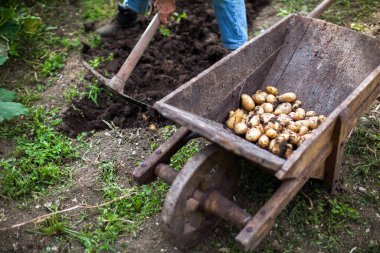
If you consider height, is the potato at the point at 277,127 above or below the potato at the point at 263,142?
above

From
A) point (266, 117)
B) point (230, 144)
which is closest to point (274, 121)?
point (266, 117)

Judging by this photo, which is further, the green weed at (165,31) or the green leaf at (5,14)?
the green weed at (165,31)

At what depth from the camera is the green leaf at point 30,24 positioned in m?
4.31

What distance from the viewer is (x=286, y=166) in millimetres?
2146

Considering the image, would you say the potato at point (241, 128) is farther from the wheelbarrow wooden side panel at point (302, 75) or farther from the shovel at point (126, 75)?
the shovel at point (126, 75)

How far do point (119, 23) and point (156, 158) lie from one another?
239cm

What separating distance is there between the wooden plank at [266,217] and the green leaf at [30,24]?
9.85 ft

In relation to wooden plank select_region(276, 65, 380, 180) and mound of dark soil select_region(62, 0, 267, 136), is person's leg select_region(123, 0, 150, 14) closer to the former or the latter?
mound of dark soil select_region(62, 0, 267, 136)

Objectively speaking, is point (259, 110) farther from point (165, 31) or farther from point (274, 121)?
point (165, 31)

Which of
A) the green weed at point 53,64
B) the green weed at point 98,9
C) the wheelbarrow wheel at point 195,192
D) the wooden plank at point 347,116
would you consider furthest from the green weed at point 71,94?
the wooden plank at point 347,116

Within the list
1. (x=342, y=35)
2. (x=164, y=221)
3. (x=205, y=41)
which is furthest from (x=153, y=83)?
(x=164, y=221)

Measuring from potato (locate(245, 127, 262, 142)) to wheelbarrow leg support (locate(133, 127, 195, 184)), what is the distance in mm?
356

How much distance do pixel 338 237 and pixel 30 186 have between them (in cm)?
198

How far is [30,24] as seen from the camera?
4.35m
